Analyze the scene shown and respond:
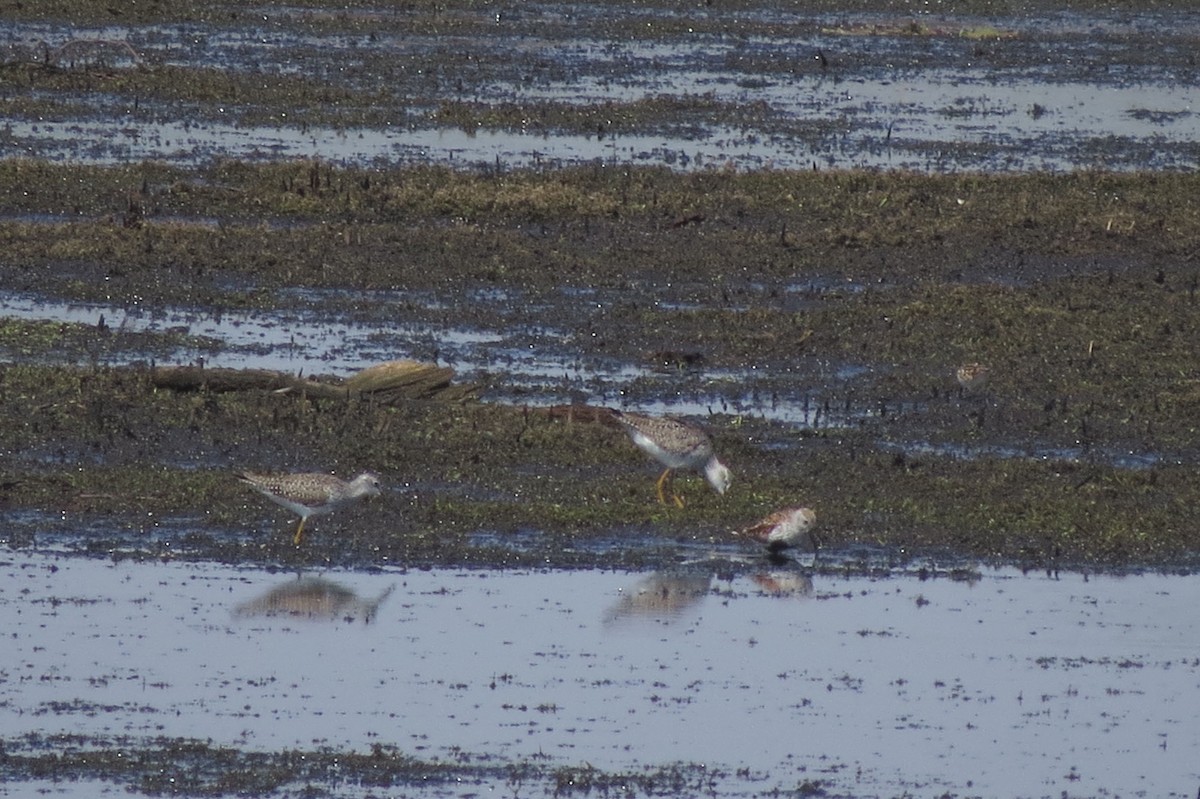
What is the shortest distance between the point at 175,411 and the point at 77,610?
313 cm

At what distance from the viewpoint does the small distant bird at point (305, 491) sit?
1196 cm

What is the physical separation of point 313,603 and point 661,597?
1699mm

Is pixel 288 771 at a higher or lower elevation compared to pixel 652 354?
higher

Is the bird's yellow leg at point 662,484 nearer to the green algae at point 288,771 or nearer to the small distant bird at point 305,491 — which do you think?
the small distant bird at point 305,491

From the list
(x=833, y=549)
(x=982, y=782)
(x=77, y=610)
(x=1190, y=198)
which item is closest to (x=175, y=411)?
(x=77, y=610)

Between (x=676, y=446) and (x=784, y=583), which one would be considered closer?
(x=784, y=583)

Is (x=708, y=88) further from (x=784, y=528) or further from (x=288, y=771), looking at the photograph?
(x=288, y=771)

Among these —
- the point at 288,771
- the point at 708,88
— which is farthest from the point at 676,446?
the point at 708,88

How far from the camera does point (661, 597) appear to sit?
37.9 feet

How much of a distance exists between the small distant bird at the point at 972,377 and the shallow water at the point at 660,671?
122 inches

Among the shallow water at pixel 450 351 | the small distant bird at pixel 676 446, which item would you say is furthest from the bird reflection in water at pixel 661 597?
the shallow water at pixel 450 351

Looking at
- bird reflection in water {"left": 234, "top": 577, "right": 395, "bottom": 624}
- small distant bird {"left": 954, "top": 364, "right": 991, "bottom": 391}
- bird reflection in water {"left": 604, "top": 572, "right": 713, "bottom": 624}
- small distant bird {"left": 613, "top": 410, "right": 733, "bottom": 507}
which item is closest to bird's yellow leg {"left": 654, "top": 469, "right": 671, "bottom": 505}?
small distant bird {"left": 613, "top": 410, "right": 733, "bottom": 507}

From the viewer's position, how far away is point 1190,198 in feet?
71.1

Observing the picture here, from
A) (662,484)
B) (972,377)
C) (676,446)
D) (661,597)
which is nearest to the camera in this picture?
(661,597)
